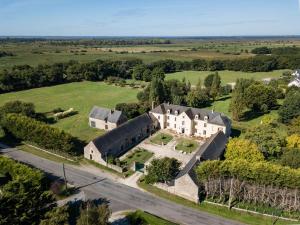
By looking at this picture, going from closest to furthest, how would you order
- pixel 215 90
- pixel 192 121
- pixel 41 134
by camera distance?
pixel 41 134 → pixel 192 121 → pixel 215 90

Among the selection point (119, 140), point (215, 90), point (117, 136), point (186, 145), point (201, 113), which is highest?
point (215, 90)

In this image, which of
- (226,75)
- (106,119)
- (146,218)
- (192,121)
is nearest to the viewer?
(146,218)

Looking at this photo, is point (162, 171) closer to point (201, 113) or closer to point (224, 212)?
point (224, 212)

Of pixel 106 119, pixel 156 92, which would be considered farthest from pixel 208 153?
pixel 156 92

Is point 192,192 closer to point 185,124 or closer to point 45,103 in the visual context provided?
point 185,124

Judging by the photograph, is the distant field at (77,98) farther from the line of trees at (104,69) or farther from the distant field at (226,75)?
the distant field at (226,75)

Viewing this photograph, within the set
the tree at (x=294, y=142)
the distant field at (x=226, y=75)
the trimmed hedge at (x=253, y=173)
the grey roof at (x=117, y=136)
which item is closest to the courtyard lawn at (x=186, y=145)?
the grey roof at (x=117, y=136)

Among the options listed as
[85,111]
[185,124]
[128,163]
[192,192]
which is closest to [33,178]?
[128,163]
